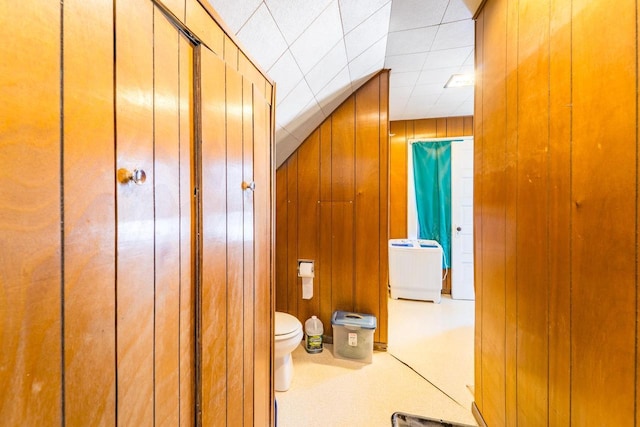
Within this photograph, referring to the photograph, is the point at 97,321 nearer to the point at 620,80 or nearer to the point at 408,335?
the point at 620,80

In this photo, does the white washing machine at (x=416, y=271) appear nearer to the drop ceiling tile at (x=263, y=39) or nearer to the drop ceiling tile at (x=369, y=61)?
the drop ceiling tile at (x=369, y=61)

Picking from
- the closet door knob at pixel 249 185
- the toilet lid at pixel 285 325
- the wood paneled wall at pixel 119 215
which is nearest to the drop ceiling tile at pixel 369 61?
the wood paneled wall at pixel 119 215

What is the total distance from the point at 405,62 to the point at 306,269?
1951mm

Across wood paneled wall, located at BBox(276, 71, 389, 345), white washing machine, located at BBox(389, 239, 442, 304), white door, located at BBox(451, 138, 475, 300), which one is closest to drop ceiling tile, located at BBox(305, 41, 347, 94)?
Result: wood paneled wall, located at BBox(276, 71, 389, 345)

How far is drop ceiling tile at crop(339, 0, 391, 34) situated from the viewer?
131cm

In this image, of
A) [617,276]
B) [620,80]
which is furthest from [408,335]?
[620,80]

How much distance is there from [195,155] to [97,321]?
0.45m

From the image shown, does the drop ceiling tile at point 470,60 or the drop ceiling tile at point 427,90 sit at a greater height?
the drop ceiling tile at point 427,90

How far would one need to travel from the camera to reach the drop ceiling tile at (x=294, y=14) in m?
1.01

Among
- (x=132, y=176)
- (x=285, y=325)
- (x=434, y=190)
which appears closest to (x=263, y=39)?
(x=132, y=176)

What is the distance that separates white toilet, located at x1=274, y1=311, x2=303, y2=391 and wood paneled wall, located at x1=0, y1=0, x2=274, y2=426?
0.74 m

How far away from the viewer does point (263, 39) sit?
1076mm

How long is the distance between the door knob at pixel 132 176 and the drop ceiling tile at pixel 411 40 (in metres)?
1.92

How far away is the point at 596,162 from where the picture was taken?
0.71 meters
